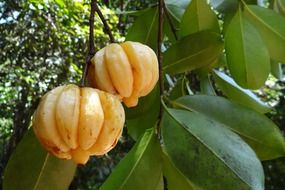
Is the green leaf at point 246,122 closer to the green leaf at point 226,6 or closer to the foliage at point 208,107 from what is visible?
the foliage at point 208,107

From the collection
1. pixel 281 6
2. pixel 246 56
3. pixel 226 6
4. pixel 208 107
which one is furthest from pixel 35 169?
pixel 281 6

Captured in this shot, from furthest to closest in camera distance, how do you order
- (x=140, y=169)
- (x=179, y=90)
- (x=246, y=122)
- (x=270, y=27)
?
(x=179, y=90) < (x=270, y=27) < (x=246, y=122) < (x=140, y=169)

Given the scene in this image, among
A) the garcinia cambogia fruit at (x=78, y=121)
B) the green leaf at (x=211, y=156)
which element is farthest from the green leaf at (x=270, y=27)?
the garcinia cambogia fruit at (x=78, y=121)

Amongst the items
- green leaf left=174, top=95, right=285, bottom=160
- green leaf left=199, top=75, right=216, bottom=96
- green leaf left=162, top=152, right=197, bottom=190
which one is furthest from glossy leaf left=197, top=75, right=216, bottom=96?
green leaf left=162, top=152, right=197, bottom=190

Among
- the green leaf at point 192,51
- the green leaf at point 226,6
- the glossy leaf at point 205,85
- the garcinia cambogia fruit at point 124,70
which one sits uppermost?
the garcinia cambogia fruit at point 124,70

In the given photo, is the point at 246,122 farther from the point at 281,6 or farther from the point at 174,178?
the point at 281,6

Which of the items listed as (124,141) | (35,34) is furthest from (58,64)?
(124,141)

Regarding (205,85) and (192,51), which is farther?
(205,85)
